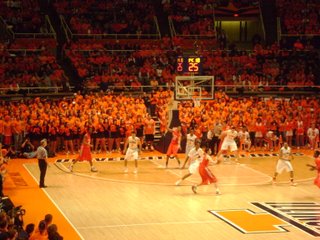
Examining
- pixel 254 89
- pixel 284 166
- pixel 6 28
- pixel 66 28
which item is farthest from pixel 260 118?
pixel 6 28

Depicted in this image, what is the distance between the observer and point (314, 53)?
42531mm

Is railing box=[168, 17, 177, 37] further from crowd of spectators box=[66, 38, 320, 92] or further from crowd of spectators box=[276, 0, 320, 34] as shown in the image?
crowd of spectators box=[276, 0, 320, 34]

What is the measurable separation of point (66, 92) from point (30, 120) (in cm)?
584

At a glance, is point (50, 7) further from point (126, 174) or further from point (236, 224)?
point (236, 224)

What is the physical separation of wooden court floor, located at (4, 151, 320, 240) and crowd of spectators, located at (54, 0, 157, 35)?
1510 centimetres

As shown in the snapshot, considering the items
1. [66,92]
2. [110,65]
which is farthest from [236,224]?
[110,65]

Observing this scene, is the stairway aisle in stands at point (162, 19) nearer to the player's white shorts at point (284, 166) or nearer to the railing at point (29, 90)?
the railing at point (29, 90)

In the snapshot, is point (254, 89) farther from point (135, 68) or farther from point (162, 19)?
point (162, 19)

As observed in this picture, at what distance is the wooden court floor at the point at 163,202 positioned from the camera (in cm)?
1870

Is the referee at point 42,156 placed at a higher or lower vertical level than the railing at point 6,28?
lower

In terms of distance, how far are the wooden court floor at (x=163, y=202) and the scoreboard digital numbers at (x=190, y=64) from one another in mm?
5106

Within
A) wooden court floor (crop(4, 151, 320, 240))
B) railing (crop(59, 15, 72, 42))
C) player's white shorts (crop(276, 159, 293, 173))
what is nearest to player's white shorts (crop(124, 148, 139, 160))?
wooden court floor (crop(4, 151, 320, 240))

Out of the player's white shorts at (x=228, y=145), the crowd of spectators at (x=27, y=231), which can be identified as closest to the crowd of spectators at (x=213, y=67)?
the player's white shorts at (x=228, y=145)

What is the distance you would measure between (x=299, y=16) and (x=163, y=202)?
26831 mm
